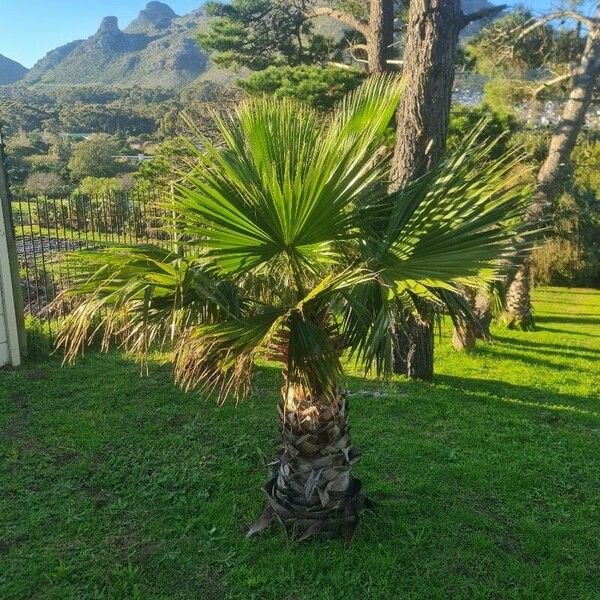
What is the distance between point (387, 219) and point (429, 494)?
2055 millimetres

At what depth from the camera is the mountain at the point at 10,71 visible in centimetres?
11088

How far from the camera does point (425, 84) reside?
20.6 feet

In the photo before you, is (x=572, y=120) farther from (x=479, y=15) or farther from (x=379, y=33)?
(x=479, y=15)

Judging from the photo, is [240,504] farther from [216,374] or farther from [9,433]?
[9,433]

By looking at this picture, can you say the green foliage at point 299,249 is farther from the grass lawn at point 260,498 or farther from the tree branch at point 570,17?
the tree branch at point 570,17

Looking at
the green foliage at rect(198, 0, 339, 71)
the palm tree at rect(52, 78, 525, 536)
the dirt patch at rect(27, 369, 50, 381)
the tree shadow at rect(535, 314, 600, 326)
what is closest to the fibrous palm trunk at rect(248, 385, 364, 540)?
the palm tree at rect(52, 78, 525, 536)

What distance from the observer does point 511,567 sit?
3.25 m

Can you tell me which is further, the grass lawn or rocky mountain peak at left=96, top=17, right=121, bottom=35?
rocky mountain peak at left=96, top=17, right=121, bottom=35

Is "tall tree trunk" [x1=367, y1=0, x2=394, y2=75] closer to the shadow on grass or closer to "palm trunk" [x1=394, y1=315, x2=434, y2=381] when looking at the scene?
"palm trunk" [x1=394, y1=315, x2=434, y2=381]

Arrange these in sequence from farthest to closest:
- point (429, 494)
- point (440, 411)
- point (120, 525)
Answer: point (440, 411) < point (429, 494) < point (120, 525)

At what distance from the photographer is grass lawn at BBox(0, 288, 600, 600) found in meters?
3.17

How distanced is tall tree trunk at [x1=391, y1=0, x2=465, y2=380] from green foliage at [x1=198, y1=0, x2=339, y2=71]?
32.9 feet

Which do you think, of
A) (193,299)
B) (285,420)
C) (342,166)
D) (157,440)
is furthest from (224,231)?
(157,440)

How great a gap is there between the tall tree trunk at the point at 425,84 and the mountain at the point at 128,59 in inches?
3219
